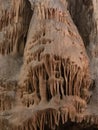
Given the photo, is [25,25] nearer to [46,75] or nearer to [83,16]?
[83,16]

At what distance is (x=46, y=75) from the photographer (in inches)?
300

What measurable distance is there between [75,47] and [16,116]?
167 centimetres

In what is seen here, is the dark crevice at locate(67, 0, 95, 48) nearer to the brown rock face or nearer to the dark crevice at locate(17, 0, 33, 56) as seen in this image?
the brown rock face

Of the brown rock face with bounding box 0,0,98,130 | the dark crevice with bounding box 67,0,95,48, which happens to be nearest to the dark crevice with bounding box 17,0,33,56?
the brown rock face with bounding box 0,0,98,130

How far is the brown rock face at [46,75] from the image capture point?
740cm

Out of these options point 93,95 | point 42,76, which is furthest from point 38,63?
point 93,95

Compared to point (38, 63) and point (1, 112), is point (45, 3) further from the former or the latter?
point (1, 112)

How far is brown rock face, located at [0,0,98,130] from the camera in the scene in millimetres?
7398

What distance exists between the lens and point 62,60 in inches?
302

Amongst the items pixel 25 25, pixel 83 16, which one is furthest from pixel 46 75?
pixel 83 16

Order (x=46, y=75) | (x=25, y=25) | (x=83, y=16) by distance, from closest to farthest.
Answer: (x=46, y=75) → (x=25, y=25) → (x=83, y=16)

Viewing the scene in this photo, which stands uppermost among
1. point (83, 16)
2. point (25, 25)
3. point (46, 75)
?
point (83, 16)

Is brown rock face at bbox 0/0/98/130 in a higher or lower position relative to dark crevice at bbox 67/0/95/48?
lower

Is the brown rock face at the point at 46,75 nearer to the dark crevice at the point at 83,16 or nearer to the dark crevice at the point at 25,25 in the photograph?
the dark crevice at the point at 25,25
